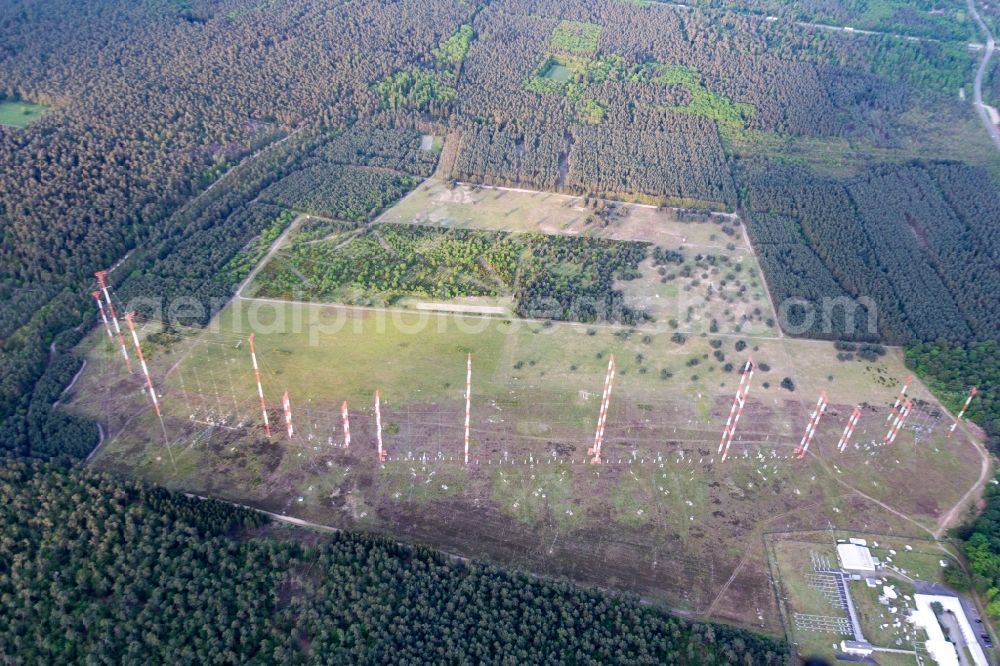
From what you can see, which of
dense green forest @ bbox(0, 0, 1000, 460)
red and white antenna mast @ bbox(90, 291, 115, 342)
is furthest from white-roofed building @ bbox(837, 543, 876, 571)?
red and white antenna mast @ bbox(90, 291, 115, 342)

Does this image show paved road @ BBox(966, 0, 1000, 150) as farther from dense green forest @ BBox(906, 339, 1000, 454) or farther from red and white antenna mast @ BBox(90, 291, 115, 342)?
red and white antenna mast @ BBox(90, 291, 115, 342)

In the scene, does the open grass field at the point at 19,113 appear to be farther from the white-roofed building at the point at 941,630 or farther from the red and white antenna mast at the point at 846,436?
the white-roofed building at the point at 941,630

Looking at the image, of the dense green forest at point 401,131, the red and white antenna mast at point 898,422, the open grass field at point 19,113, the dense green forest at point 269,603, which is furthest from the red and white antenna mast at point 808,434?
the open grass field at point 19,113

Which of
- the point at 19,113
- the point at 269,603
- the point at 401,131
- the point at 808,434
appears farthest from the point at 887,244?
the point at 19,113

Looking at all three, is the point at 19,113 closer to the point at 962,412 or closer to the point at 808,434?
the point at 808,434

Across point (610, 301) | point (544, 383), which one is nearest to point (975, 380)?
point (610, 301)
